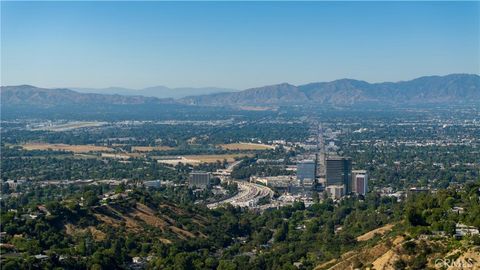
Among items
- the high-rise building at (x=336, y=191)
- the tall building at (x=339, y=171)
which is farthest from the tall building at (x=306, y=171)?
the high-rise building at (x=336, y=191)

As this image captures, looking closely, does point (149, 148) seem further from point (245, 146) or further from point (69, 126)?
point (69, 126)

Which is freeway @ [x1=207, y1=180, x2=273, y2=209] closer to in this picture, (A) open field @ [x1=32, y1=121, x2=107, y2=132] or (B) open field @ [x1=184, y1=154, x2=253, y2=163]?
(B) open field @ [x1=184, y1=154, x2=253, y2=163]

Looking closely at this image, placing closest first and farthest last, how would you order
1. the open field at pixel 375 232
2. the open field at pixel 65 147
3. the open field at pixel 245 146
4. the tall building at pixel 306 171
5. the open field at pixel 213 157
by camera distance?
1. the open field at pixel 375 232
2. the tall building at pixel 306 171
3. the open field at pixel 213 157
4. the open field at pixel 65 147
5. the open field at pixel 245 146

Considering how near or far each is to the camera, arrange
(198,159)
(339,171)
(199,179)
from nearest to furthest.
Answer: (339,171) < (199,179) < (198,159)

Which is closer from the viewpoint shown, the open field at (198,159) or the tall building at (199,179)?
the tall building at (199,179)

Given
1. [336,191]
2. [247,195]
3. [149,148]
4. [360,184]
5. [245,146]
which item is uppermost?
[360,184]

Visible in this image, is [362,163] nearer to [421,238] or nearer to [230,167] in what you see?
[230,167]

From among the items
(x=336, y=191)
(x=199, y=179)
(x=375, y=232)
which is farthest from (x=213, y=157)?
(x=375, y=232)

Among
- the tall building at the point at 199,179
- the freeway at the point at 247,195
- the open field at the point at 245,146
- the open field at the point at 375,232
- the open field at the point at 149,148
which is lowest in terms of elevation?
the open field at the point at 245,146

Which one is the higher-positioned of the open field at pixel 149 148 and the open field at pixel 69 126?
the open field at pixel 69 126

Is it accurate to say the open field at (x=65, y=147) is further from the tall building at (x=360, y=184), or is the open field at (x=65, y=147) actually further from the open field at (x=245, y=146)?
the tall building at (x=360, y=184)

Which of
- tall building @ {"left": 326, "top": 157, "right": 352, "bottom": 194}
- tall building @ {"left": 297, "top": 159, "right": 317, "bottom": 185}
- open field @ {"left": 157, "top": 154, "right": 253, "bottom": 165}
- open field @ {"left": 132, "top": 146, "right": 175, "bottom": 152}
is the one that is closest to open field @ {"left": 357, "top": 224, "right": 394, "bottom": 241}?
tall building @ {"left": 326, "top": 157, "right": 352, "bottom": 194}

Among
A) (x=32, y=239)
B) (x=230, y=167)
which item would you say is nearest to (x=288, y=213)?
(x=32, y=239)
